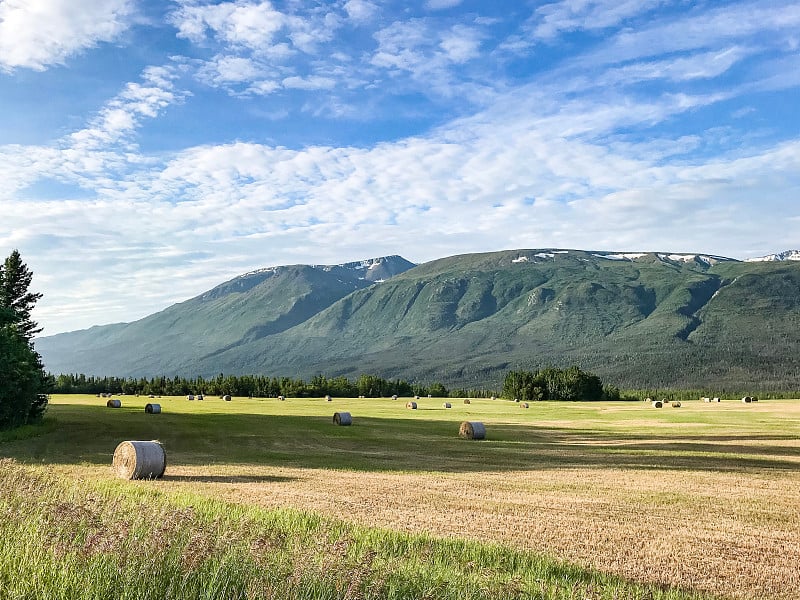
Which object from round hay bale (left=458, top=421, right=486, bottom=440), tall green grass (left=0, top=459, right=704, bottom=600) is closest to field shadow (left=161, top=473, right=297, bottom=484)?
tall green grass (left=0, top=459, right=704, bottom=600)

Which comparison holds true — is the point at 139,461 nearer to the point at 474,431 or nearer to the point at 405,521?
the point at 405,521

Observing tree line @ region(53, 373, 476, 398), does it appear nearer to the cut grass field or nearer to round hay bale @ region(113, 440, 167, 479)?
the cut grass field

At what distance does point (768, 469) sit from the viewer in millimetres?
27594

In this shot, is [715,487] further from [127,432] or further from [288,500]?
[127,432]

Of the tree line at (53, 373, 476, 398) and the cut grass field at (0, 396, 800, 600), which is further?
the tree line at (53, 373, 476, 398)

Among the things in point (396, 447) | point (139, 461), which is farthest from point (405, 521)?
point (396, 447)

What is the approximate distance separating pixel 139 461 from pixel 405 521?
1099 centimetres

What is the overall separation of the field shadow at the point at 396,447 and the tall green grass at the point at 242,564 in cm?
1112

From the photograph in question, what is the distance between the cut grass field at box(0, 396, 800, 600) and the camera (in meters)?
8.88

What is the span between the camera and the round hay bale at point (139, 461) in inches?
898

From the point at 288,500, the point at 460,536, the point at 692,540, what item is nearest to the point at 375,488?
the point at 288,500

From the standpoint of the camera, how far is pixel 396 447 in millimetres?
35875

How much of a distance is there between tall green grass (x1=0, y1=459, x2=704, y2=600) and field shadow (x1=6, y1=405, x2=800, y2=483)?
11.1 m

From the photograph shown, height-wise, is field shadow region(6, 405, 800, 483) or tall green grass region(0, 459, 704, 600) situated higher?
tall green grass region(0, 459, 704, 600)
